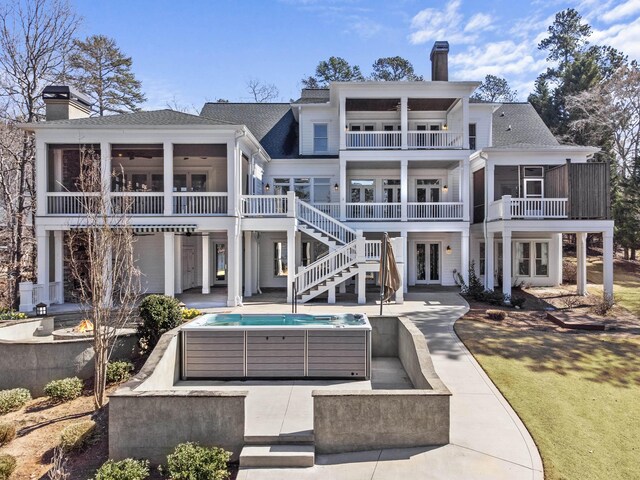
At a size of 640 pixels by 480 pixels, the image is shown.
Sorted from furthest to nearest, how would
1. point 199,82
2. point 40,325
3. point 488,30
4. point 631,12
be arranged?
point 199,82 < point 631,12 < point 488,30 < point 40,325

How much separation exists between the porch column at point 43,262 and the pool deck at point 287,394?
988 centimetres

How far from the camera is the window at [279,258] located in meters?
20.0

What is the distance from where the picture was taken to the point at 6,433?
6.45 m

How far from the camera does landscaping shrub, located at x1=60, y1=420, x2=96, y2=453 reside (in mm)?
5984

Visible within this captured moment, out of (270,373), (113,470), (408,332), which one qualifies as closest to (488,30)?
(408,332)

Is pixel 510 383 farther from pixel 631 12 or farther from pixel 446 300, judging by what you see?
pixel 631 12

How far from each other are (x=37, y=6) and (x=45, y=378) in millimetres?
18511

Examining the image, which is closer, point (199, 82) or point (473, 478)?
point (473, 478)

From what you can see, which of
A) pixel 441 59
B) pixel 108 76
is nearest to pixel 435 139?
pixel 441 59

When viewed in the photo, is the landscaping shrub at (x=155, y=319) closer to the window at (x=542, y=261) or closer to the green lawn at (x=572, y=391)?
the green lawn at (x=572, y=391)

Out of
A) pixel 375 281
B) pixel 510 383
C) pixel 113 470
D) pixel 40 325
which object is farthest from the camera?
pixel 375 281

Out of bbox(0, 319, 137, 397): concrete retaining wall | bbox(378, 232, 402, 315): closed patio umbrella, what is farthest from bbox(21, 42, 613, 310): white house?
bbox(0, 319, 137, 397): concrete retaining wall

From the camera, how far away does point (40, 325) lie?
10.9 m

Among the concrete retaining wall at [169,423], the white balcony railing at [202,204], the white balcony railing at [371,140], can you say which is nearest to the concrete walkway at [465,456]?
the concrete retaining wall at [169,423]
